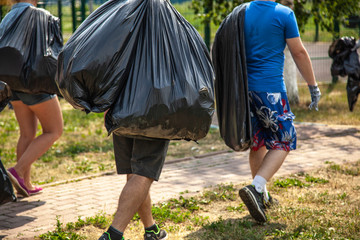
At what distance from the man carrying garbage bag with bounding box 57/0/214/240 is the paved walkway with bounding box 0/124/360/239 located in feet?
4.25

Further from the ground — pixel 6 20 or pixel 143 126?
pixel 6 20

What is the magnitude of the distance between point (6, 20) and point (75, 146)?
2849 millimetres

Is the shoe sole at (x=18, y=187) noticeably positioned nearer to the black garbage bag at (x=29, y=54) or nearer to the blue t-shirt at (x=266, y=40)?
the black garbage bag at (x=29, y=54)

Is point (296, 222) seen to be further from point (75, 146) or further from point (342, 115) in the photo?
point (342, 115)

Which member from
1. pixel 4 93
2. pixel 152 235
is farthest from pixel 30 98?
pixel 152 235

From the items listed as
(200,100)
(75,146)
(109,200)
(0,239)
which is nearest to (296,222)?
(200,100)

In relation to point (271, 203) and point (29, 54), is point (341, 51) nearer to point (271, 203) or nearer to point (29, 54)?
point (271, 203)

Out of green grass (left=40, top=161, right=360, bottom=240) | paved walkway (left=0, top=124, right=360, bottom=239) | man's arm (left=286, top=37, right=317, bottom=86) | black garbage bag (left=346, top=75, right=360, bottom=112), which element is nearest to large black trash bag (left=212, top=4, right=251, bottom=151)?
man's arm (left=286, top=37, right=317, bottom=86)

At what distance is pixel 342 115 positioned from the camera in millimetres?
8656

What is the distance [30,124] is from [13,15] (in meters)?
1.07

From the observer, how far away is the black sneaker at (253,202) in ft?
12.1

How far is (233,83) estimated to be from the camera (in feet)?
12.7

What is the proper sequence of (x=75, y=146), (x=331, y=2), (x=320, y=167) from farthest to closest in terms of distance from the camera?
(x=331, y=2) → (x=75, y=146) → (x=320, y=167)

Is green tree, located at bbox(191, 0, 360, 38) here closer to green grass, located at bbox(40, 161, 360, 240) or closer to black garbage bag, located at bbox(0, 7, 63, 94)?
green grass, located at bbox(40, 161, 360, 240)
